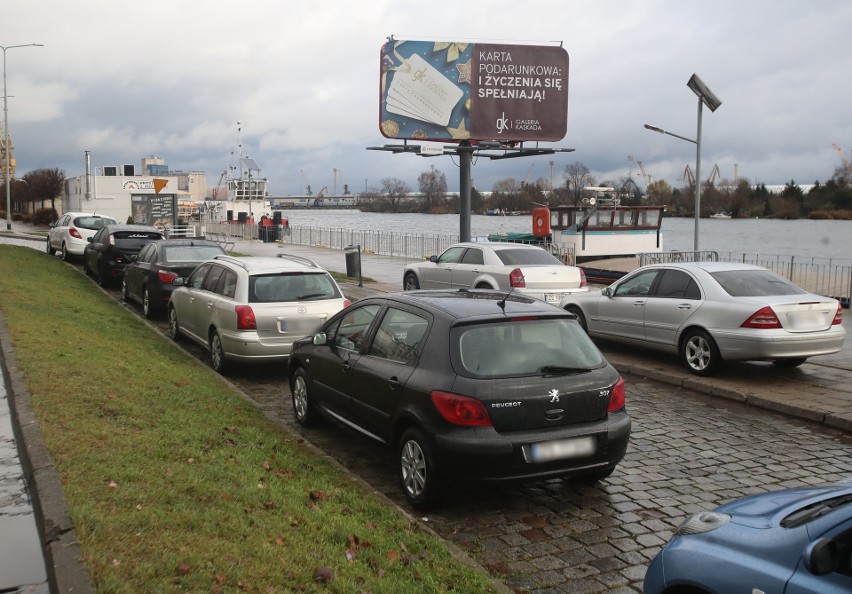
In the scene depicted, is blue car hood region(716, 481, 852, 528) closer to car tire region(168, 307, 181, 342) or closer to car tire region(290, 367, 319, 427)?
car tire region(290, 367, 319, 427)

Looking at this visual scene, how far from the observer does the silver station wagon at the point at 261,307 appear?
10289mm

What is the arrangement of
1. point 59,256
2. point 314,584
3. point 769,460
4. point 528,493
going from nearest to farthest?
point 314,584
point 528,493
point 769,460
point 59,256

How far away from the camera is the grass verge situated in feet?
13.8

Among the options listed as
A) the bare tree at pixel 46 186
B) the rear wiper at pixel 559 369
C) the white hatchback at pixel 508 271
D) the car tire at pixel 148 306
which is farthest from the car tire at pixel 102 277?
the bare tree at pixel 46 186

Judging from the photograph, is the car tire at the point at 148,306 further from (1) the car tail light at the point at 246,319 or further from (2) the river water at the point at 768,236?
(2) the river water at the point at 768,236

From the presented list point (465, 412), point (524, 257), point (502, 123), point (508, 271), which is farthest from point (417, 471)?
point (502, 123)

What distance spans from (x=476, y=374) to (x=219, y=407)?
3534mm

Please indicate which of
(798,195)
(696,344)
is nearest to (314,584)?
(696,344)

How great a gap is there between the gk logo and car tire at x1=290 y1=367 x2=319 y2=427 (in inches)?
743

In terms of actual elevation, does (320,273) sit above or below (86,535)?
above

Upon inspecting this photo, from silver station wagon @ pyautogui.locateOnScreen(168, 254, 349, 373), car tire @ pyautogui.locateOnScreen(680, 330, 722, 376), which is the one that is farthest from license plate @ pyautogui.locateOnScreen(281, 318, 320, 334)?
car tire @ pyautogui.locateOnScreen(680, 330, 722, 376)

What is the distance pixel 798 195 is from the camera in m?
35.0

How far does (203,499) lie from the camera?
5160 mm

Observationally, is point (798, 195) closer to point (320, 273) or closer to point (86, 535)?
point (320, 273)
